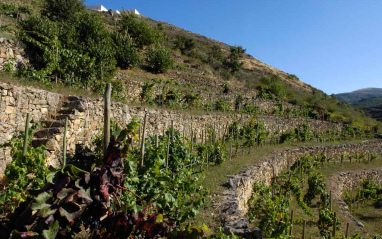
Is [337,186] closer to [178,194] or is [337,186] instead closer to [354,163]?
[354,163]

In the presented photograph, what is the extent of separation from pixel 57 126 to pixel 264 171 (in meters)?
8.21

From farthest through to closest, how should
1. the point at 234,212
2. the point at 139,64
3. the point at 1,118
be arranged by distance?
1. the point at 139,64
2. the point at 1,118
3. the point at 234,212

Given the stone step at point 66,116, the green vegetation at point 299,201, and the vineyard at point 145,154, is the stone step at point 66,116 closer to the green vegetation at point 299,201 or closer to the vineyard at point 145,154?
the vineyard at point 145,154

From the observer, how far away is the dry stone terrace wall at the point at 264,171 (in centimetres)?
608

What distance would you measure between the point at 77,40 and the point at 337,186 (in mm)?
17000

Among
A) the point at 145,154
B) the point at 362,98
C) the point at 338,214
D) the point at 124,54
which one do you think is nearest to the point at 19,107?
the point at 145,154

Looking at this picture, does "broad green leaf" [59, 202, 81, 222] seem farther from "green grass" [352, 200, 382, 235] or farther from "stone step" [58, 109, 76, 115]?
"green grass" [352, 200, 382, 235]

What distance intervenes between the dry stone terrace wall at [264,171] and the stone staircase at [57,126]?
417 cm

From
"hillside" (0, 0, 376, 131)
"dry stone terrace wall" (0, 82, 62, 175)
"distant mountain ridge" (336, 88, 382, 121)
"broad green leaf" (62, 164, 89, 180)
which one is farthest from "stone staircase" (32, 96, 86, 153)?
"distant mountain ridge" (336, 88, 382, 121)

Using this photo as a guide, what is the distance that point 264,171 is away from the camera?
11.6 metres

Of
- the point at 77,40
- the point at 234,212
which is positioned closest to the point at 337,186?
the point at 234,212

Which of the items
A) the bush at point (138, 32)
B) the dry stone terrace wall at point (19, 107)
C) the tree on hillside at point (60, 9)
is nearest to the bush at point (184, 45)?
the bush at point (138, 32)

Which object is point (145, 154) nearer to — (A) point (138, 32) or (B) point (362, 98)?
(A) point (138, 32)

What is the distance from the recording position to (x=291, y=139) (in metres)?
20.8
